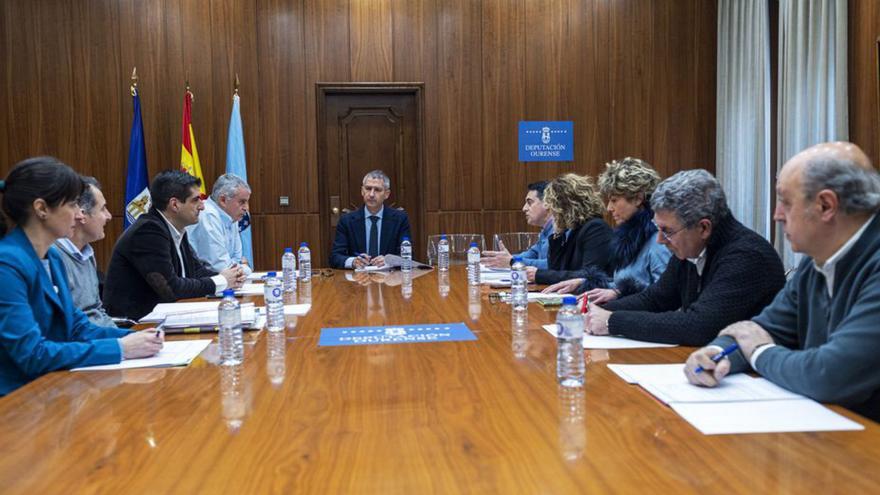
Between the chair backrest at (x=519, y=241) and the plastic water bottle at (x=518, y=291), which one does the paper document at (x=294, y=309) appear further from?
the chair backrest at (x=519, y=241)

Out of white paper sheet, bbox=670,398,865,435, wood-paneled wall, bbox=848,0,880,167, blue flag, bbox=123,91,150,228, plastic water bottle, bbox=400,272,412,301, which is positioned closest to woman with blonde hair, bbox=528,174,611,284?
plastic water bottle, bbox=400,272,412,301

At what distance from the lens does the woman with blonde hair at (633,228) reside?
297 centimetres

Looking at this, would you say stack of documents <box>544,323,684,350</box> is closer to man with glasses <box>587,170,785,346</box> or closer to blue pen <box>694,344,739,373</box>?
man with glasses <box>587,170,785,346</box>

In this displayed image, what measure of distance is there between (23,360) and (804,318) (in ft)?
6.95

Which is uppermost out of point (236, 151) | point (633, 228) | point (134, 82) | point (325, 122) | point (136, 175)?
point (134, 82)

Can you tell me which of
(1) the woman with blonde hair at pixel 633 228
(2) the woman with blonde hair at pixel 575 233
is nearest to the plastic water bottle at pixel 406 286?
(2) the woman with blonde hair at pixel 575 233

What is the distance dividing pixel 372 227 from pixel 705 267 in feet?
11.5

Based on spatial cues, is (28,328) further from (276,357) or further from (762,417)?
(762,417)

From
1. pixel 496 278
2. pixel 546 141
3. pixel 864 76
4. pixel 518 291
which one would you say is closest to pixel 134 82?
pixel 546 141

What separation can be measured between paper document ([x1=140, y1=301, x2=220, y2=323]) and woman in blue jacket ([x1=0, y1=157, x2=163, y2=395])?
1.13 ft

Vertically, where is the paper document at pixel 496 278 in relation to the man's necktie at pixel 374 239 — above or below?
below

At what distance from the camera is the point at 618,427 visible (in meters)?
1.37

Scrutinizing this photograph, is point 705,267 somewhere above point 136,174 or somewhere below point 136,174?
below

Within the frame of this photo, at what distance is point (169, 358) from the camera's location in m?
2.04
